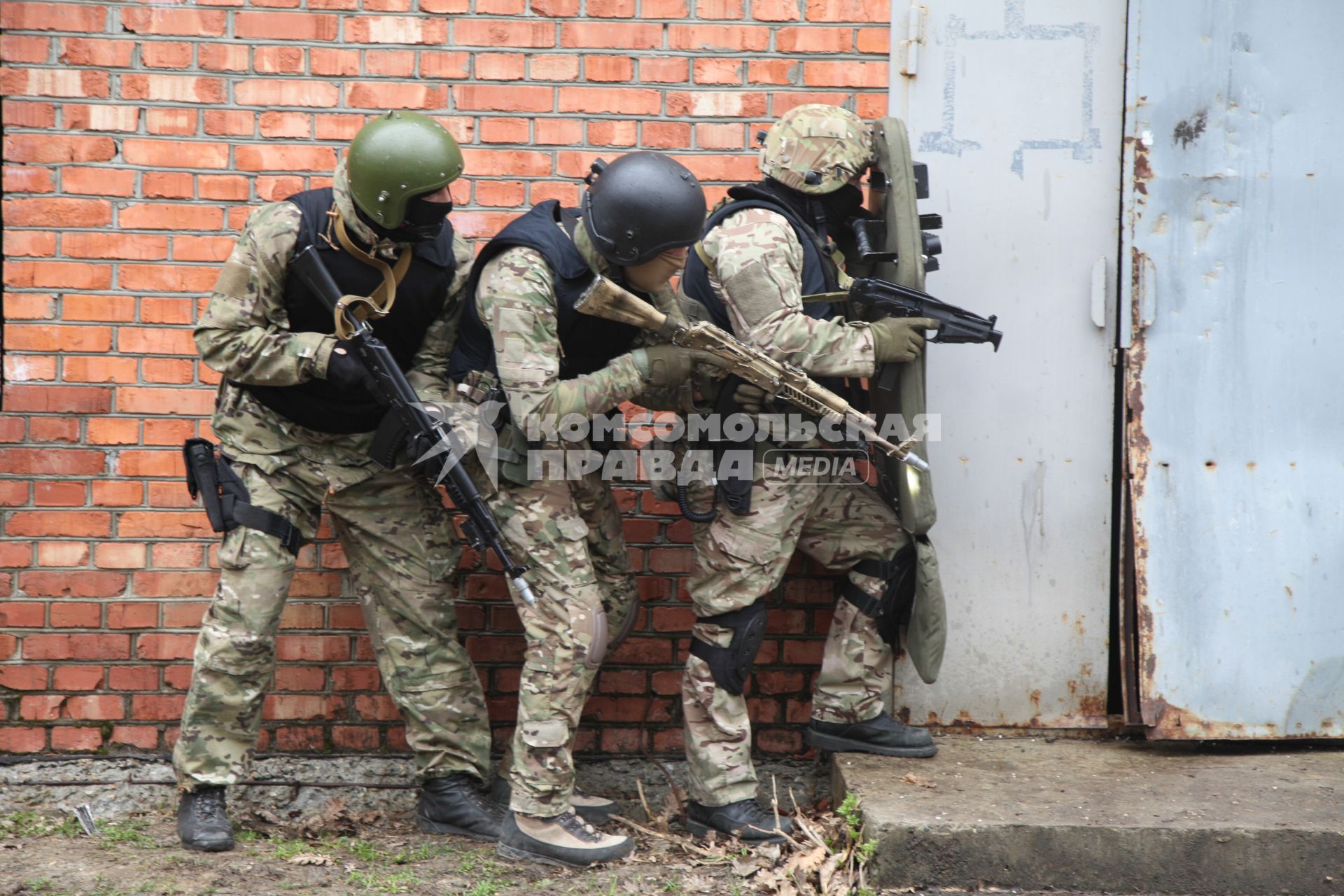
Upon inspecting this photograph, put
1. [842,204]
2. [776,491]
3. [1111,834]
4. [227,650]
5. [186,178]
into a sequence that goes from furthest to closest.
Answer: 1. [186,178]
2. [842,204]
3. [776,491]
4. [227,650]
5. [1111,834]

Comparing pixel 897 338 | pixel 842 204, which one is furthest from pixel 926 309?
pixel 842 204

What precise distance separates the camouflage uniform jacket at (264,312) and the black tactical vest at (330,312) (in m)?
0.04

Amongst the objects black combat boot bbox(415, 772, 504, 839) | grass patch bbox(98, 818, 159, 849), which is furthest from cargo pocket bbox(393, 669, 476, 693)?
grass patch bbox(98, 818, 159, 849)

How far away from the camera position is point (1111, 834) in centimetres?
317

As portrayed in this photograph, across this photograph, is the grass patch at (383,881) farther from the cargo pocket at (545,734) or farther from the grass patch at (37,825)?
the grass patch at (37,825)

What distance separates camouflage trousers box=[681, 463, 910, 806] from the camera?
3.52 meters

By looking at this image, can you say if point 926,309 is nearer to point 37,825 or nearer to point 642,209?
point 642,209

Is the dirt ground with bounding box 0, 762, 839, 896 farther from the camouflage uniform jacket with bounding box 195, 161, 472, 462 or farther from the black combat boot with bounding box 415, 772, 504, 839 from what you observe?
the camouflage uniform jacket with bounding box 195, 161, 472, 462

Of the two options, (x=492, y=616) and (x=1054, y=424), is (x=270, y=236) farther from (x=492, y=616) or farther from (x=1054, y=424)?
(x=1054, y=424)

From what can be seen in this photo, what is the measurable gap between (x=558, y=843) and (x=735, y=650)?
2.35 ft

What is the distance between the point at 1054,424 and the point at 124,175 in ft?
9.84

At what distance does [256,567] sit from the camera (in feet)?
10.9

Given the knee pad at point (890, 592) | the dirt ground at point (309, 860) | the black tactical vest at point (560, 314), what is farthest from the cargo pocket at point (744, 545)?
the dirt ground at point (309, 860)

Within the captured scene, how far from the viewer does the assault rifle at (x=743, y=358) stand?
10.6 ft
